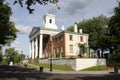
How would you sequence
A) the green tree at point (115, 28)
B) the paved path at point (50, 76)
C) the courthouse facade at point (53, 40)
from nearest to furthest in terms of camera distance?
the paved path at point (50, 76), the green tree at point (115, 28), the courthouse facade at point (53, 40)

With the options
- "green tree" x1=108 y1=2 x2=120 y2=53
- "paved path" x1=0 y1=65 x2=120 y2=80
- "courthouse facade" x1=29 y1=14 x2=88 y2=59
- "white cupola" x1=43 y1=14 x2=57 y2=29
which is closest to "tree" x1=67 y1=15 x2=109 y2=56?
"courthouse facade" x1=29 y1=14 x2=88 y2=59

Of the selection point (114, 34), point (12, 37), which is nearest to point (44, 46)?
point (12, 37)

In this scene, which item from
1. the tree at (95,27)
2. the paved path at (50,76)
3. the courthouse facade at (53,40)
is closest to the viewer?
the paved path at (50,76)

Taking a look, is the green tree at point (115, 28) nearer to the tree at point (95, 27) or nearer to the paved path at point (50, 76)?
the tree at point (95, 27)

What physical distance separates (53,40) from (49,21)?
6278 mm

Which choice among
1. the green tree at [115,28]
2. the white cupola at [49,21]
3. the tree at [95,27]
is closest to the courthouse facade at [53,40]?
the white cupola at [49,21]

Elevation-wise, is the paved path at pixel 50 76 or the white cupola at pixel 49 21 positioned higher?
the white cupola at pixel 49 21

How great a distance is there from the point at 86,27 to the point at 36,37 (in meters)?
18.3

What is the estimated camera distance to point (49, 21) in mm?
84438

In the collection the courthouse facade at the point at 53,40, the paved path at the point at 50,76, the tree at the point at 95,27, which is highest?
the tree at the point at 95,27

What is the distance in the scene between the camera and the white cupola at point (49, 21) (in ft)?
275

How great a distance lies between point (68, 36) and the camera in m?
73.6

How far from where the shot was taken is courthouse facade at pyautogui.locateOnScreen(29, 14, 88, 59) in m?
73.4

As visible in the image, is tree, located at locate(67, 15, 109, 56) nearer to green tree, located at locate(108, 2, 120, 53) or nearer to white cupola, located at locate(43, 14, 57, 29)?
white cupola, located at locate(43, 14, 57, 29)
